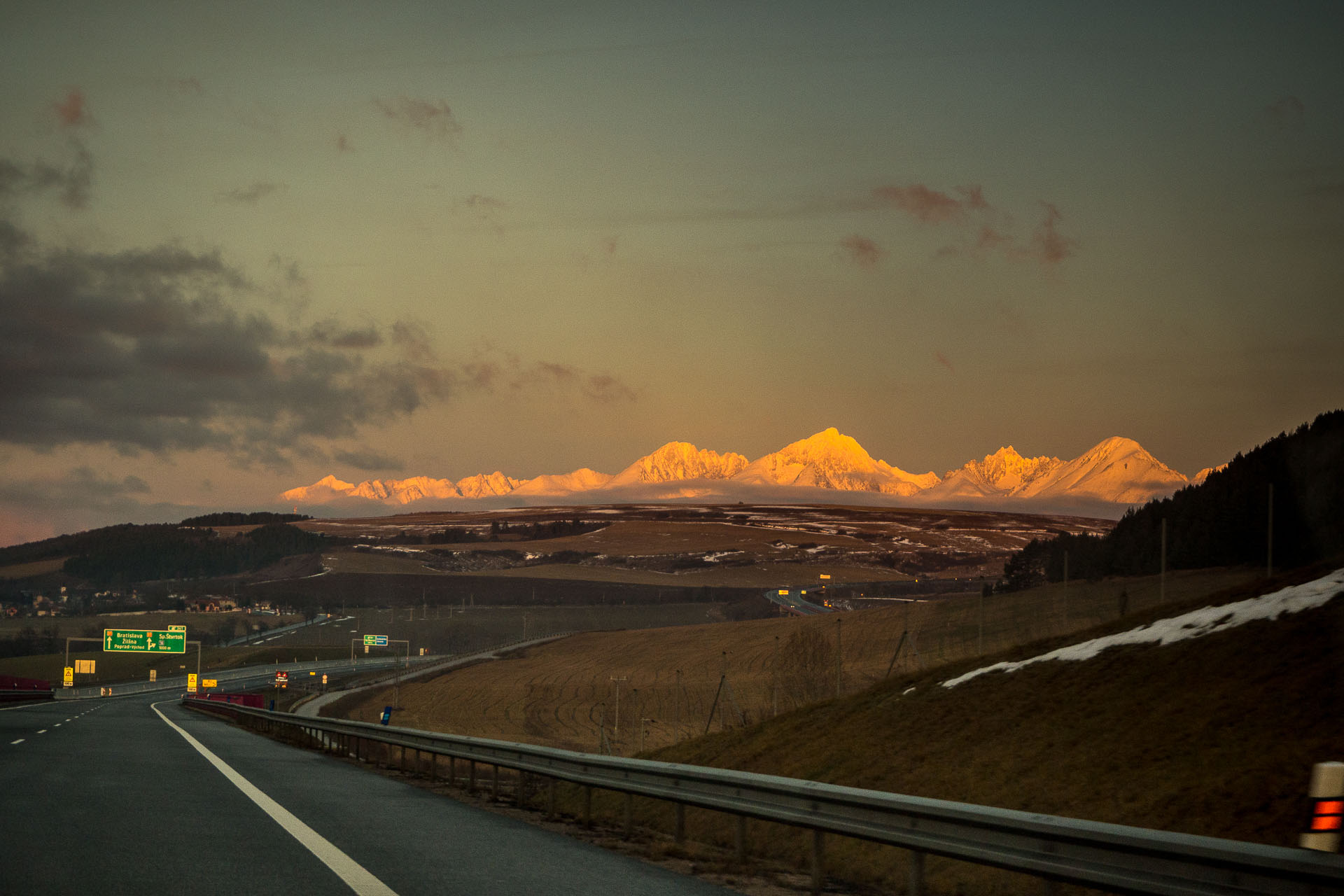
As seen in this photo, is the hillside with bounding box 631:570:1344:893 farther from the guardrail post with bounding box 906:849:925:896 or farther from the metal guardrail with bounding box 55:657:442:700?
the metal guardrail with bounding box 55:657:442:700

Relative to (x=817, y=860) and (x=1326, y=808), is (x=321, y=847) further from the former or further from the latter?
(x=1326, y=808)

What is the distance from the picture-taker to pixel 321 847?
37.3 ft

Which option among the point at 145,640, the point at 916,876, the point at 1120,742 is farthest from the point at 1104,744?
the point at 145,640

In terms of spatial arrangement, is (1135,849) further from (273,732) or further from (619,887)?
(273,732)

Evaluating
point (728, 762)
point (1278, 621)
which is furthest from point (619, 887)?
point (728, 762)

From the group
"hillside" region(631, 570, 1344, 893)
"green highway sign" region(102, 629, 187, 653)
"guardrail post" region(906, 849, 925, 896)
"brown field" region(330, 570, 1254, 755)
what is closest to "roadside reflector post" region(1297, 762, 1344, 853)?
"guardrail post" region(906, 849, 925, 896)

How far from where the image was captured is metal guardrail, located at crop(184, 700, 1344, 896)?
6652 mm

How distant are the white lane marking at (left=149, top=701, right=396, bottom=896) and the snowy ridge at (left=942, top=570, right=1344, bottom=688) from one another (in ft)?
54.0

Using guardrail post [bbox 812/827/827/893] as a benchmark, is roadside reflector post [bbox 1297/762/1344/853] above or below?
above

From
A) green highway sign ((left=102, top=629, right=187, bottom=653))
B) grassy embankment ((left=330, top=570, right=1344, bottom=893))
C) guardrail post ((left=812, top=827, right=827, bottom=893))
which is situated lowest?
green highway sign ((left=102, top=629, right=187, bottom=653))

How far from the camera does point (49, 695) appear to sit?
92.5 metres

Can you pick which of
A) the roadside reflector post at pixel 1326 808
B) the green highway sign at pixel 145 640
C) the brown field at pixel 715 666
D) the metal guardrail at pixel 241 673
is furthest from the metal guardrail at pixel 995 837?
the metal guardrail at pixel 241 673

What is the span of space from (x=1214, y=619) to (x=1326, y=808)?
19.9 meters

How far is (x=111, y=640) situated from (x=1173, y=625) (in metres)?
104
